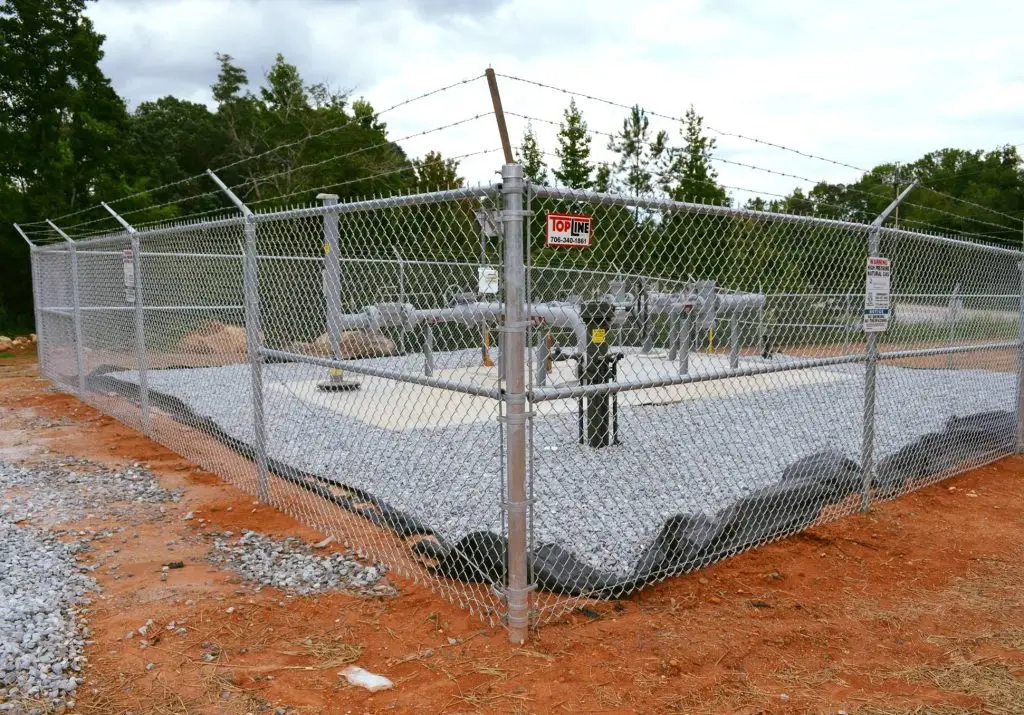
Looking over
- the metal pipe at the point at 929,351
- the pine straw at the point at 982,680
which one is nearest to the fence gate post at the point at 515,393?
the pine straw at the point at 982,680

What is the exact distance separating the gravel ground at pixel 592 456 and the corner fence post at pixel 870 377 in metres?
0.68

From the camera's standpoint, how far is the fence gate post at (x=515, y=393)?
2.96 meters

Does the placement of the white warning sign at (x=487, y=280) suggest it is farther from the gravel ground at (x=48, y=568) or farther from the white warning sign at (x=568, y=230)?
the gravel ground at (x=48, y=568)

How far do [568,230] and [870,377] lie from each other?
2998 mm

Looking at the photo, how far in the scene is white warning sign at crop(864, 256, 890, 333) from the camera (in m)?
4.86

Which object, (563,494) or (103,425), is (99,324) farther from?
(563,494)

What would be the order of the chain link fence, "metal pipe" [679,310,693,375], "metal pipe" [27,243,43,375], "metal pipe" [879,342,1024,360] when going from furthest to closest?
"metal pipe" [27,243,43,375] < "metal pipe" [679,310,693,375] < "metal pipe" [879,342,1024,360] < the chain link fence

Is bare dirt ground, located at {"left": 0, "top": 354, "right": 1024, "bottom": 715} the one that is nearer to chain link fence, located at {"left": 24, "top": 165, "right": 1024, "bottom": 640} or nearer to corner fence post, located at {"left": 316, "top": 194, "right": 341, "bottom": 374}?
chain link fence, located at {"left": 24, "top": 165, "right": 1024, "bottom": 640}

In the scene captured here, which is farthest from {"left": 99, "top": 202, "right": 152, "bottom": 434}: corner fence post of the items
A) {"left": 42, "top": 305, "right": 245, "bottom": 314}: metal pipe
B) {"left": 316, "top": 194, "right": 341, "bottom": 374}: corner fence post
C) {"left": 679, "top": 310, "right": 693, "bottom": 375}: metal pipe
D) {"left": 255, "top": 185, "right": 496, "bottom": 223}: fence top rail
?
{"left": 679, "top": 310, "right": 693, "bottom": 375}: metal pipe

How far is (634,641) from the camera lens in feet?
10.8

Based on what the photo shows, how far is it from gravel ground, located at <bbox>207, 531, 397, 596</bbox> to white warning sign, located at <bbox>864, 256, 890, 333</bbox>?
347 centimetres

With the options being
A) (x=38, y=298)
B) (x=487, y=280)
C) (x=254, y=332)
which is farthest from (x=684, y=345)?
(x=38, y=298)

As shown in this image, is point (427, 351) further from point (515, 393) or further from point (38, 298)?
point (38, 298)

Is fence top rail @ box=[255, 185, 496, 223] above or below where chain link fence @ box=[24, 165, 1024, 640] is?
above
